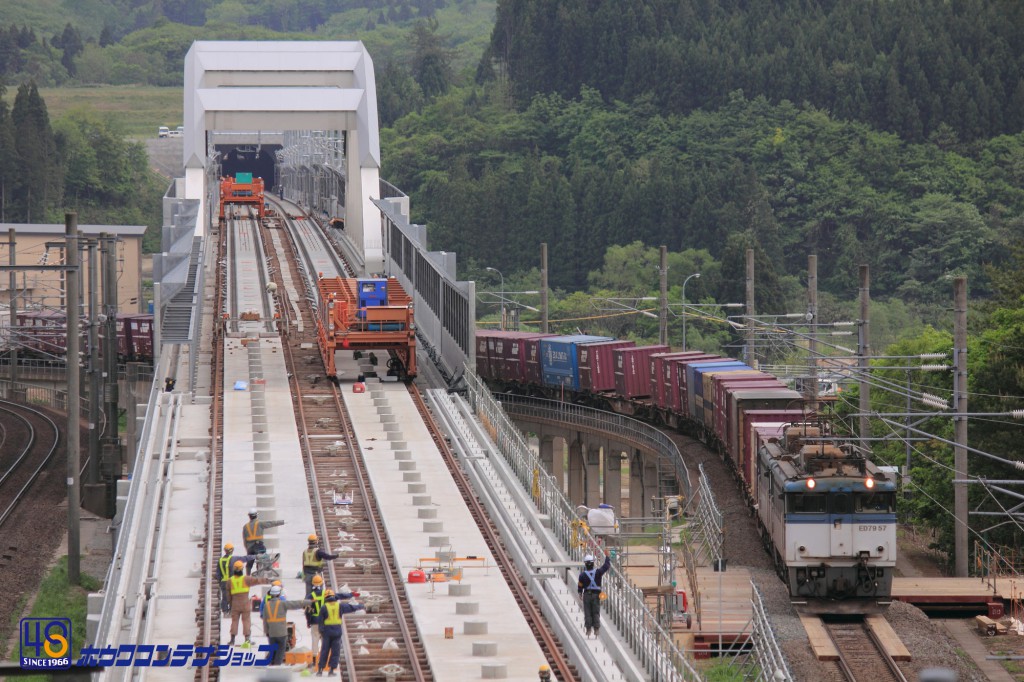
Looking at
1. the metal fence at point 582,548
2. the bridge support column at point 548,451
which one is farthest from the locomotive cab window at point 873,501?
the bridge support column at point 548,451

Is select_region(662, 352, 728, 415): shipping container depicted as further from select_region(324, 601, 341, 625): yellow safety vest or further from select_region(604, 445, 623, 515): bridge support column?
select_region(324, 601, 341, 625): yellow safety vest

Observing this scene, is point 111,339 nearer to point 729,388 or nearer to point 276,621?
point 729,388

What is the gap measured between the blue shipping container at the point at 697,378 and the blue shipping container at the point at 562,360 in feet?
33.8

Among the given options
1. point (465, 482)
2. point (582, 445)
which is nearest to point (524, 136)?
point (582, 445)

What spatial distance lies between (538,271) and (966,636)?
110 m

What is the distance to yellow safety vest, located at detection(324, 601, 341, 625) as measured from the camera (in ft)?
80.8

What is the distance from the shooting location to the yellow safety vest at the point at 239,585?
2597 cm

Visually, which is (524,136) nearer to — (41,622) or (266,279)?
(266,279)

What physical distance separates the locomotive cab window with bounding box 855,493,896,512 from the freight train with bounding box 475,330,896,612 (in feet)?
0.06

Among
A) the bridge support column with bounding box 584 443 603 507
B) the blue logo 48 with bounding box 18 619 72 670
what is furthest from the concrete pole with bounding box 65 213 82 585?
the blue logo 48 with bounding box 18 619 72 670

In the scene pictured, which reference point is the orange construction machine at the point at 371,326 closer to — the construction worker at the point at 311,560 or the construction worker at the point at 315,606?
the construction worker at the point at 311,560

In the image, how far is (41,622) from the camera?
43.2 feet

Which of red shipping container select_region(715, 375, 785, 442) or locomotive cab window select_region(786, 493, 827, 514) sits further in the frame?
red shipping container select_region(715, 375, 785, 442)

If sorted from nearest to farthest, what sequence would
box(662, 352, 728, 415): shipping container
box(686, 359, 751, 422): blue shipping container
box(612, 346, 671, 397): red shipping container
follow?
box(686, 359, 751, 422): blue shipping container, box(662, 352, 728, 415): shipping container, box(612, 346, 671, 397): red shipping container
